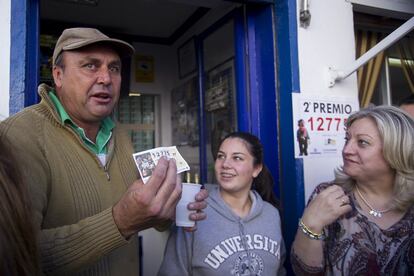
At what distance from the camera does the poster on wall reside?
92.8 inches

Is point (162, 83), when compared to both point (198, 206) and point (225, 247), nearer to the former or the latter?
point (225, 247)

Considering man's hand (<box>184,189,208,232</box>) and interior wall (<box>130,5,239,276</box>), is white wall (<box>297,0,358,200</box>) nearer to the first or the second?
man's hand (<box>184,189,208,232</box>)

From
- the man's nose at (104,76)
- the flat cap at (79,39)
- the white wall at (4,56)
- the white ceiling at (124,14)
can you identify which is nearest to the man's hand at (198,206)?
the man's nose at (104,76)

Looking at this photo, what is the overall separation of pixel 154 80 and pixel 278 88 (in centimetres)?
214

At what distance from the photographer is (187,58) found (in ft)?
12.6

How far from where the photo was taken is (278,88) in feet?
8.10

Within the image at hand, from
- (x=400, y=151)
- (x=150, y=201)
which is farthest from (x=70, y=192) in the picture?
(x=400, y=151)

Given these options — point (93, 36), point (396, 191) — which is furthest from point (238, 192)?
point (93, 36)

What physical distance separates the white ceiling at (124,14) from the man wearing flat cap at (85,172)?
1799 millimetres

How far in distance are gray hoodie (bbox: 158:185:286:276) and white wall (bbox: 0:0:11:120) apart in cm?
103

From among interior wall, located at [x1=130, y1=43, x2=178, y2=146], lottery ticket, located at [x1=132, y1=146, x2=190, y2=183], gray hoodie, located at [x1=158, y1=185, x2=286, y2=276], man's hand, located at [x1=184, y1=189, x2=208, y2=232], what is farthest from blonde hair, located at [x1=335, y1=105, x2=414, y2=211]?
interior wall, located at [x1=130, y1=43, x2=178, y2=146]

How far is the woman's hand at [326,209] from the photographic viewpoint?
1557 millimetres

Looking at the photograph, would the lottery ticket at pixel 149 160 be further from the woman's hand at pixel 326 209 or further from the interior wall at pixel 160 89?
the interior wall at pixel 160 89

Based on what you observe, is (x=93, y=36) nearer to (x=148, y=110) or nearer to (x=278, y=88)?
(x=278, y=88)
